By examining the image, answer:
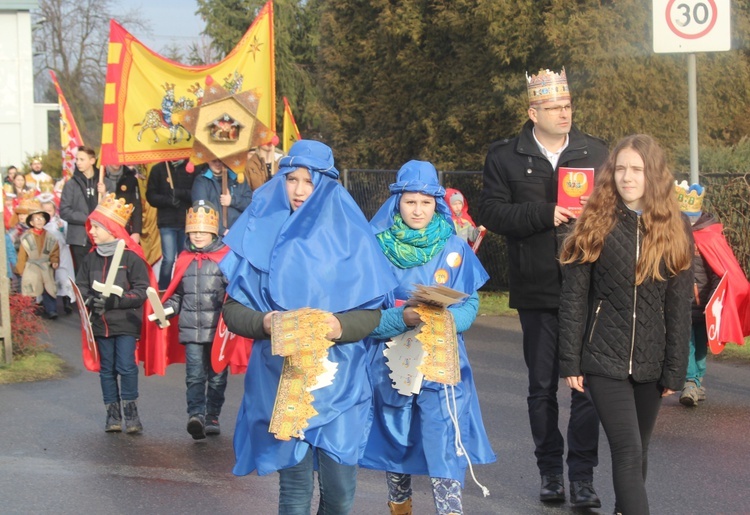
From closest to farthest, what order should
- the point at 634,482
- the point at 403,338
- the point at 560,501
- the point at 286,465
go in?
1. the point at 286,465
2. the point at 634,482
3. the point at 403,338
4. the point at 560,501

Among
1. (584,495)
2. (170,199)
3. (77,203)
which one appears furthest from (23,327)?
(584,495)

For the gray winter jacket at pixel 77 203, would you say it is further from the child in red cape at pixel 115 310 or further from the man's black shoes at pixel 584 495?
the man's black shoes at pixel 584 495

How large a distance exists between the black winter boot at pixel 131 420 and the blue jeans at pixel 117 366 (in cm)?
6

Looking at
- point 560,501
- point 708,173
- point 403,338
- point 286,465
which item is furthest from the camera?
point 708,173

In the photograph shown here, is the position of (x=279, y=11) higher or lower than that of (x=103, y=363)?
higher

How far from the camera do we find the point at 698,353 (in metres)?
8.77

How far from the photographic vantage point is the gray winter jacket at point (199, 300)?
7.93 metres

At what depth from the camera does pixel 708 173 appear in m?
12.5

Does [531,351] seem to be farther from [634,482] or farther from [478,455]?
[634,482]

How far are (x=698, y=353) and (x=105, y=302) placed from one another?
173 inches

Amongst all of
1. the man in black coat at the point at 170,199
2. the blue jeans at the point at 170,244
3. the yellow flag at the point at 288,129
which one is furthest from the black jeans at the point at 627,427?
Result: the yellow flag at the point at 288,129

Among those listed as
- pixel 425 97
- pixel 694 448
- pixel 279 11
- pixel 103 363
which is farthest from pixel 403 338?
pixel 279 11

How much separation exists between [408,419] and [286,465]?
49.4 inches

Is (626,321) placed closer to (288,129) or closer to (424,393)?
(424,393)
